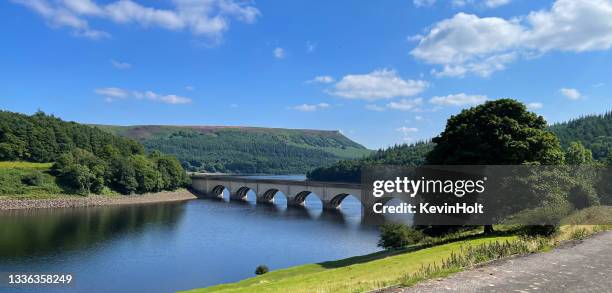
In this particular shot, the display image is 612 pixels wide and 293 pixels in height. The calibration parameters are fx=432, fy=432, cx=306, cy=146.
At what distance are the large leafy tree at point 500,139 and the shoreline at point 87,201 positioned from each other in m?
104

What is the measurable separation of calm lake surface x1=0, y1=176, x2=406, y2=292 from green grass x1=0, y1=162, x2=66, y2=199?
13.5m

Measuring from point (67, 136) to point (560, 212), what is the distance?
17863 centimetres

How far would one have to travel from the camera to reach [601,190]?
66.9 meters

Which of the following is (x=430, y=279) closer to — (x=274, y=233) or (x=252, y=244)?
(x=252, y=244)

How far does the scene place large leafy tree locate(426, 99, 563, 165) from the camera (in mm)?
41156

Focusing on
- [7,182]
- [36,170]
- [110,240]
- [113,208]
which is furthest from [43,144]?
[110,240]

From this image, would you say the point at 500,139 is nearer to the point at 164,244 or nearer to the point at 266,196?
the point at 164,244

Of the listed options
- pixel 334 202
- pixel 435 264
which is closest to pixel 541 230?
pixel 435 264

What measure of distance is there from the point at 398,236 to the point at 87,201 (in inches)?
3979

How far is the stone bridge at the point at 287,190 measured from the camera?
120 metres

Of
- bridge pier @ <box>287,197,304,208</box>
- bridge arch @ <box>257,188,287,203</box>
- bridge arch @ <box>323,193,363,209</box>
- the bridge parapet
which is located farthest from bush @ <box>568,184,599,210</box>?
bridge arch @ <box>257,188,287,203</box>

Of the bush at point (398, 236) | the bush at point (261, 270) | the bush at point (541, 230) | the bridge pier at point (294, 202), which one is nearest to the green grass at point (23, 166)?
the bridge pier at point (294, 202)

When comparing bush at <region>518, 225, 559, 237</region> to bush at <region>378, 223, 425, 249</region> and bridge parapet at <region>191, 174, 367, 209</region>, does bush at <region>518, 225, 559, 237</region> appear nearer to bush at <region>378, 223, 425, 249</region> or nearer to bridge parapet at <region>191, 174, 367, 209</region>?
bush at <region>378, 223, 425, 249</region>

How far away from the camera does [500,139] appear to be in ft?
136
